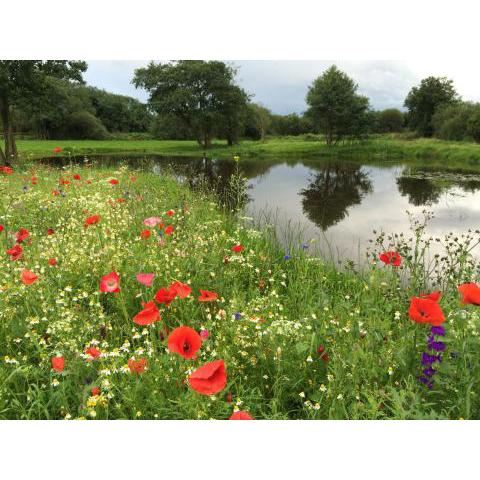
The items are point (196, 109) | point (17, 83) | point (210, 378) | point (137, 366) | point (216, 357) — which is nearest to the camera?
point (210, 378)

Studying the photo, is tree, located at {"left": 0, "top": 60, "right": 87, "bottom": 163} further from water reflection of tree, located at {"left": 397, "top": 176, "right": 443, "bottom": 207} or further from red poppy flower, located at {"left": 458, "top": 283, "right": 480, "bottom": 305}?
red poppy flower, located at {"left": 458, "top": 283, "right": 480, "bottom": 305}

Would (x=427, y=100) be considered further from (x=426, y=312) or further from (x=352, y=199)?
(x=426, y=312)

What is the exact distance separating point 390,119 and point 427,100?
62.5 inches

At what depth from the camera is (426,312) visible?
199cm

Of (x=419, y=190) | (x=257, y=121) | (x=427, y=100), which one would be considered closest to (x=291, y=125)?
(x=427, y=100)

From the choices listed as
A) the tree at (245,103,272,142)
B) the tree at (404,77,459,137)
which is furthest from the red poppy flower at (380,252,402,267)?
the tree at (245,103,272,142)

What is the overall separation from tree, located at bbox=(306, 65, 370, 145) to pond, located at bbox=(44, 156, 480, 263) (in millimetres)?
2325

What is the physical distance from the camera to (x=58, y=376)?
102 inches

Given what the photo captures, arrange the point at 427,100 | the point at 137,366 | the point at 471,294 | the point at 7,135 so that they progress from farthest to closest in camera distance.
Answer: the point at 7,135
the point at 427,100
the point at 137,366
the point at 471,294

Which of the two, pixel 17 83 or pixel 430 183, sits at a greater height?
pixel 17 83

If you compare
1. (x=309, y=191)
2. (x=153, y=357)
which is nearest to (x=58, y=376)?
(x=153, y=357)

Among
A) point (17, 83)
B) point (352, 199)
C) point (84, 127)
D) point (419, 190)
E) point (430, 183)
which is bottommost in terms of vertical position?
point (352, 199)

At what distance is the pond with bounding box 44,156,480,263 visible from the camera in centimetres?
841

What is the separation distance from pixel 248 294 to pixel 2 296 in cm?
234
